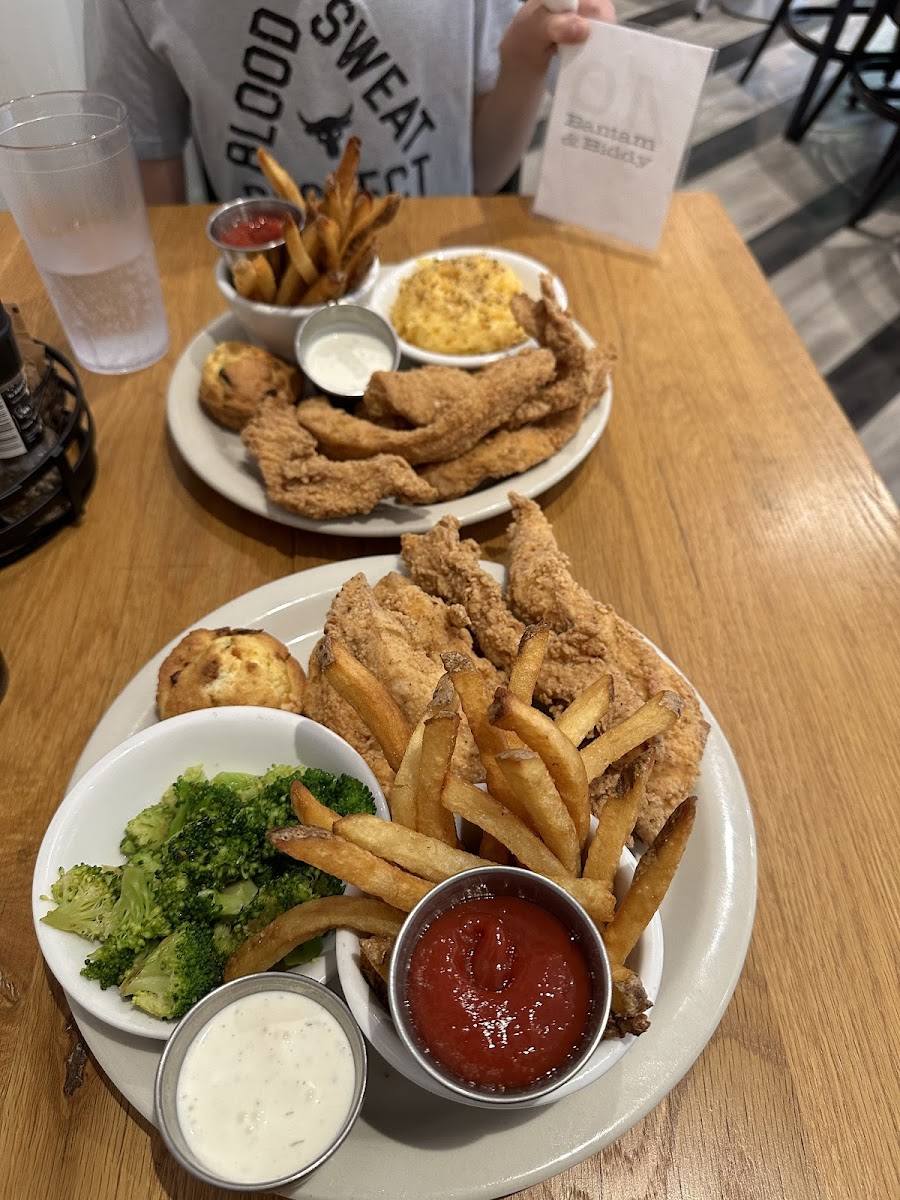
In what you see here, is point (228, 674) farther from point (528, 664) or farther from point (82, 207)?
point (82, 207)

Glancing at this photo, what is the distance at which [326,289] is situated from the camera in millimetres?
2254

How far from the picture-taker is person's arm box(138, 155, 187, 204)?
3.14 meters

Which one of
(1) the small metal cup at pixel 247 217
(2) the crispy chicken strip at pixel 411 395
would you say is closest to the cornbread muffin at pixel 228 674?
(2) the crispy chicken strip at pixel 411 395

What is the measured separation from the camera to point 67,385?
2123mm

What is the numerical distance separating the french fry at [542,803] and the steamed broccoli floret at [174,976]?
1.79ft

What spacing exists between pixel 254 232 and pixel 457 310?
648 millimetres

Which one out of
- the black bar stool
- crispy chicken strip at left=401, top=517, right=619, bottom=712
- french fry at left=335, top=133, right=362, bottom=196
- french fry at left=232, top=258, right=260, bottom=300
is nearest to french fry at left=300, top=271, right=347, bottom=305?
french fry at left=232, top=258, right=260, bottom=300

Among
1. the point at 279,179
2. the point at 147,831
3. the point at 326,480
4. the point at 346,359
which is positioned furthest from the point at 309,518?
the point at 279,179

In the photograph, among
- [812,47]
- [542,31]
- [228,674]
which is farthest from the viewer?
[812,47]

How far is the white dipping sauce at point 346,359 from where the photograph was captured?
7.39 feet

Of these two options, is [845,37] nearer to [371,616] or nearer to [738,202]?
[738,202]

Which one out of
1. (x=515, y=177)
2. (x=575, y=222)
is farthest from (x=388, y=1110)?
(x=515, y=177)

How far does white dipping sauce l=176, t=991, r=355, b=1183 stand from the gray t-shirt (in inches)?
117

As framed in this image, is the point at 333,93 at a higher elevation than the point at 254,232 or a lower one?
higher
